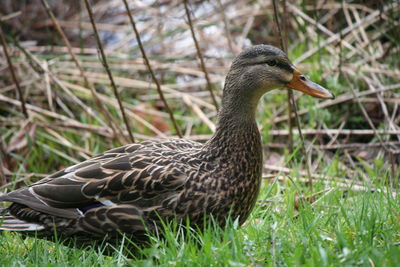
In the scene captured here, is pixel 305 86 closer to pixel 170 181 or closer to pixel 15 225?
pixel 170 181

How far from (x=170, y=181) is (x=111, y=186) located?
0.36 metres

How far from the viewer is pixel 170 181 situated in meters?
3.88

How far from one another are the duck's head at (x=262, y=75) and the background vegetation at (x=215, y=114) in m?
0.65

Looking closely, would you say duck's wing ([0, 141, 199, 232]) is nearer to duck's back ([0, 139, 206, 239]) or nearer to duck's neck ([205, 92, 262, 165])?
duck's back ([0, 139, 206, 239])

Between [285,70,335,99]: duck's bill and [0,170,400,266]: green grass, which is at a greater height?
[285,70,335,99]: duck's bill

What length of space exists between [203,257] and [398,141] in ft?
11.5

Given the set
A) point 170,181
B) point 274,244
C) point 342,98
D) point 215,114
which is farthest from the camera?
point 215,114

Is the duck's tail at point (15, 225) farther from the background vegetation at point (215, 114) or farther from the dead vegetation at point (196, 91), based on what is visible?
the dead vegetation at point (196, 91)

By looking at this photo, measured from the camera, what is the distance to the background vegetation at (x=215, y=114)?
12.1 feet

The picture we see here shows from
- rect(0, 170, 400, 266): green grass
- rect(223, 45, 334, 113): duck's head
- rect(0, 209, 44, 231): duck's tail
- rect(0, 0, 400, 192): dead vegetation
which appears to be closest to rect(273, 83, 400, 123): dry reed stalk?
rect(0, 0, 400, 192): dead vegetation

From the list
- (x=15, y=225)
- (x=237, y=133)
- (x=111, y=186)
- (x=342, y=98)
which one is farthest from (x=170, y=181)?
(x=342, y=98)

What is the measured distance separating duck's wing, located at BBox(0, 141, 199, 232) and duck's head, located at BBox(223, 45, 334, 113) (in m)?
0.59

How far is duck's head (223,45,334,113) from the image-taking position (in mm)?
4137

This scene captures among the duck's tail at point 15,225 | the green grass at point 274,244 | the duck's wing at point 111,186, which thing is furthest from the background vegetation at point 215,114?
the duck's wing at point 111,186
